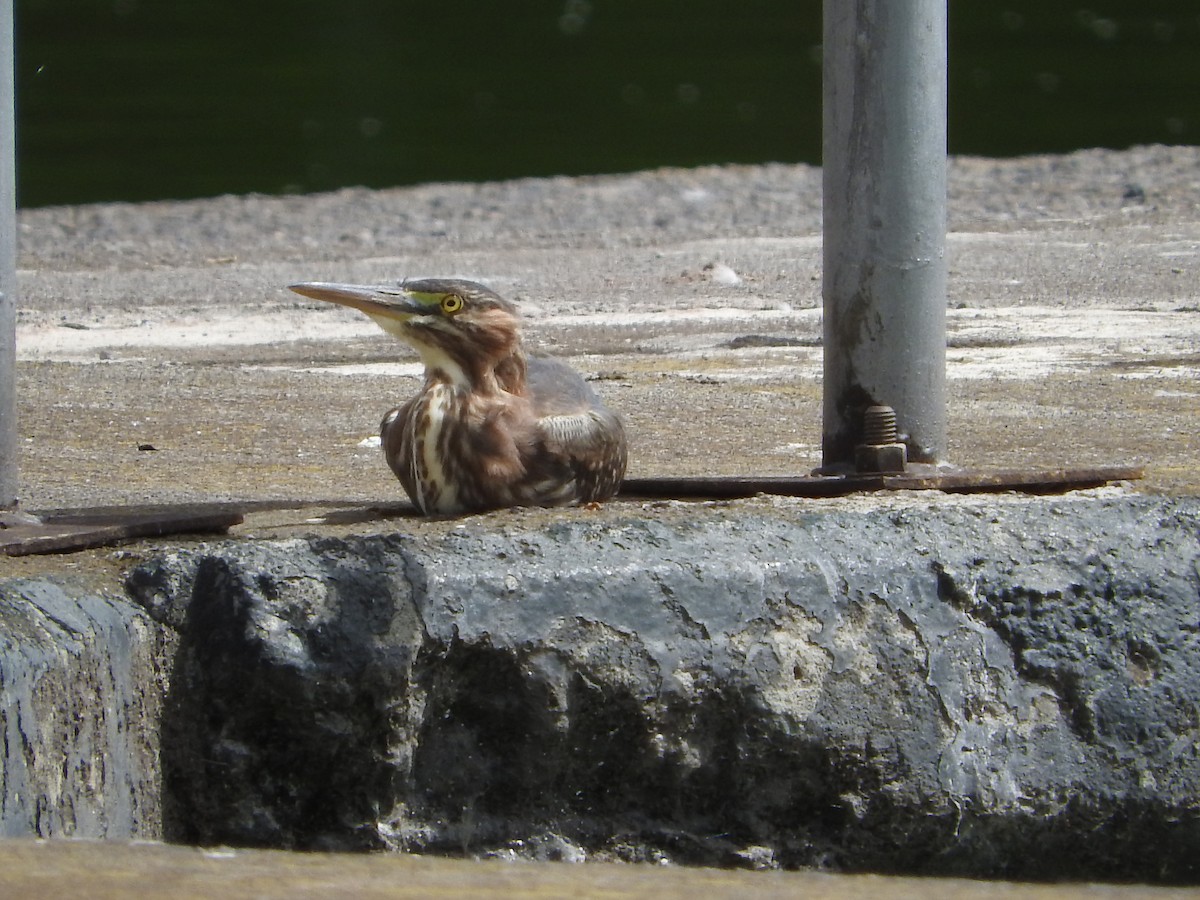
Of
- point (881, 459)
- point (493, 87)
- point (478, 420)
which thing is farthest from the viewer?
point (493, 87)

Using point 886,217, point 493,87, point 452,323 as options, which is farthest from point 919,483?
point 493,87

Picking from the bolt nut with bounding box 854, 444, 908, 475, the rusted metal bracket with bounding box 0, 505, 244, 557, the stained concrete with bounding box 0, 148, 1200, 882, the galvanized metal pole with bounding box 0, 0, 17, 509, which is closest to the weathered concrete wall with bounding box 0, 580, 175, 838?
the stained concrete with bounding box 0, 148, 1200, 882

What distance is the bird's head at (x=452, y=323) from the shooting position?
12.6 feet

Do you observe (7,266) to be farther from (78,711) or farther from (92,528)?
(78,711)

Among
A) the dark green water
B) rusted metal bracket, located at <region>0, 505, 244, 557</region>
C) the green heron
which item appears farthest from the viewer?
the dark green water

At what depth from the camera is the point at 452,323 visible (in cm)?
386

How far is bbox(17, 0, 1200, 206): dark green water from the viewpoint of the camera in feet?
43.6

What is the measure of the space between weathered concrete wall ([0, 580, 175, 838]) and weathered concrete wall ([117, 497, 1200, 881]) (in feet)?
0.18

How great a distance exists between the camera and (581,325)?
759 centimetres

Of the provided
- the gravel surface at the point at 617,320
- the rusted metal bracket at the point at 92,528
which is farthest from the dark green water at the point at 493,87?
the rusted metal bracket at the point at 92,528

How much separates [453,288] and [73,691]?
121 centimetres

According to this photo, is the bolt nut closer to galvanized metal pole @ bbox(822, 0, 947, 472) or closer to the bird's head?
galvanized metal pole @ bbox(822, 0, 947, 472)

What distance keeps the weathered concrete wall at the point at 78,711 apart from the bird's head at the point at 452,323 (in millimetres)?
902

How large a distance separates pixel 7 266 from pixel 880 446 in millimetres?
1605
